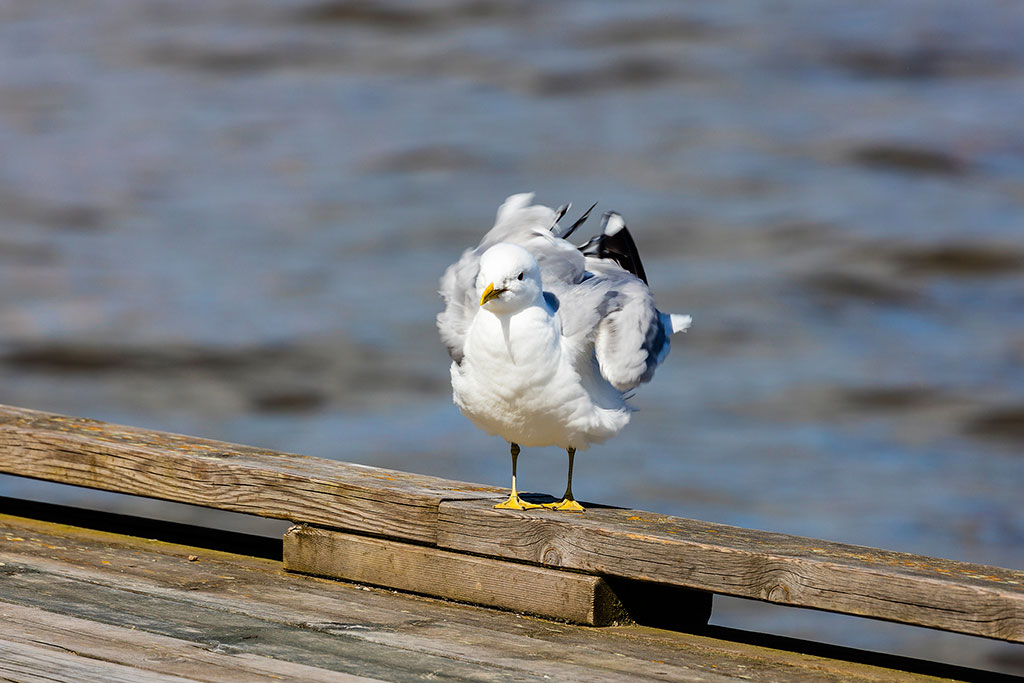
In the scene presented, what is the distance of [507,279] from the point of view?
3.39 metres

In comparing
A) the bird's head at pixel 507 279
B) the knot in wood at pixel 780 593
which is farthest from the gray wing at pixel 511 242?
the knot in wood at pixel 780 593

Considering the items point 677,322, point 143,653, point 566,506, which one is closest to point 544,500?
point 566,506

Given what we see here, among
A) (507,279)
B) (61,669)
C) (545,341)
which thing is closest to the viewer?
(61,669)

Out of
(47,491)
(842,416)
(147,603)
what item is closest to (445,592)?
(147,603)

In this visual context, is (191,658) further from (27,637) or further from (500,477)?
(500,477)

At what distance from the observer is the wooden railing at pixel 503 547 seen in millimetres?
3002

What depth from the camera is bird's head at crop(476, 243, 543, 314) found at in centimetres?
340

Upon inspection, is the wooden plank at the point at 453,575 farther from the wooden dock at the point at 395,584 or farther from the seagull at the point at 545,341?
the seagull at the point at 545,341

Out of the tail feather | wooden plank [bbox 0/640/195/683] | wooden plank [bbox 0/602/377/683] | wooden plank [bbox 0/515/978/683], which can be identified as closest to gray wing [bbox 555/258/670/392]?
the tail feather

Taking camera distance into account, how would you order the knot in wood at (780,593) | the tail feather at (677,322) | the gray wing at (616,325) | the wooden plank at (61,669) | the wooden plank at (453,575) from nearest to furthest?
the wooden plank at (61,669) < the knot in wood at (780,593) < the wooden plank at (453,575) < the gray wing at (616,325) < the tail feather at (677,322)

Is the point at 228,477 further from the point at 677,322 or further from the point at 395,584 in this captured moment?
the point at 677,322

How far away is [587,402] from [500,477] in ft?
17.4

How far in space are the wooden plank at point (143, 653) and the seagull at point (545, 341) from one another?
94cm

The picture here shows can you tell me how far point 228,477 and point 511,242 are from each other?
0.95m
